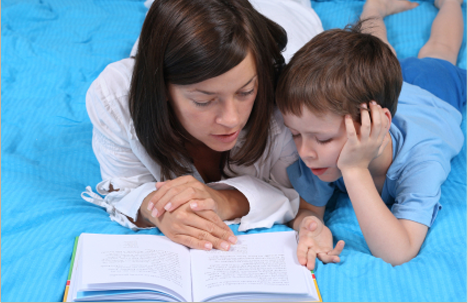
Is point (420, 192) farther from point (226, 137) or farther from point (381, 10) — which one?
point (381, 10)

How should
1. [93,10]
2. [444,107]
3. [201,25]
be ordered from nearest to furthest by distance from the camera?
1. [201,25]
2. [444,107]
3. [93,10]

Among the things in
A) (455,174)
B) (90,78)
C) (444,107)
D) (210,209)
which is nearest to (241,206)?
(210,209)

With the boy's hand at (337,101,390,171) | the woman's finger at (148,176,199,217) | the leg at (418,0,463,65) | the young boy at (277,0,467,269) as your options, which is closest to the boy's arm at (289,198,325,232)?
the young boy at (277,0,467,269)

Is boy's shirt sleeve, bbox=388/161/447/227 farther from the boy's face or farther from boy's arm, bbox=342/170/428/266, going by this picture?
the boy's face

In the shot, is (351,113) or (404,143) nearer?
(351,113)

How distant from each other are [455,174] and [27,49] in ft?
5.59

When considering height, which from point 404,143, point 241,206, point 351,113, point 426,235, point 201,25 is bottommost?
point 241,206

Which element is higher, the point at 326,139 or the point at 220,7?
the point at 220,7

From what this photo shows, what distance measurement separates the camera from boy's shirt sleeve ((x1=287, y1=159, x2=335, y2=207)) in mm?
1144

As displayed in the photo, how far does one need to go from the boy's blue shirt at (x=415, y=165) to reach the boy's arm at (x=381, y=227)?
0.15ft

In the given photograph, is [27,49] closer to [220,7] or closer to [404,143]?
[220,7]

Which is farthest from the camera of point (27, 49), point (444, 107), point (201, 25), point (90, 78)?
point (27, 49)

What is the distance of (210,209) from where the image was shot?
0.97 metres

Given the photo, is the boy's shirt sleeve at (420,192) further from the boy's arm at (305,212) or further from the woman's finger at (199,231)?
the woman's finger at (199,231)
